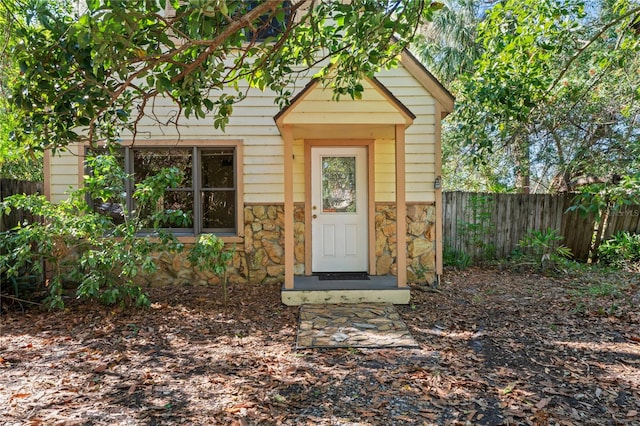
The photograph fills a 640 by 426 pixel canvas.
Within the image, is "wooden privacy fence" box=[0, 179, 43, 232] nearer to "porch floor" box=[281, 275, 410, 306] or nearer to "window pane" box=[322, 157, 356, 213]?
"porch floor" box=[281, 275, 410, 306]

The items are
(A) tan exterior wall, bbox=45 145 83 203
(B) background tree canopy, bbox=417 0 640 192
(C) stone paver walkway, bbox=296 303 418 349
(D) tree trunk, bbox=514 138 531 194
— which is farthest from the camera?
(D) tree trunk, bbox=514 138 531 194

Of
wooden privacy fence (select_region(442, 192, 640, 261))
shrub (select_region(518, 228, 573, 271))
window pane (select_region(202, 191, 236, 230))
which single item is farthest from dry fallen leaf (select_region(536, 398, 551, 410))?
wooden privacy fence (select_region(442, 192, 640, 261))

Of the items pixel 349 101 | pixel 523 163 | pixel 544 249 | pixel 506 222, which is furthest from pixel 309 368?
pixel 523 163

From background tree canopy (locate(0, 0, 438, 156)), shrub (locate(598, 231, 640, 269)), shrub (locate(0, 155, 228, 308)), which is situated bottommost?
shrub (locate(598, 231, 640, 269))

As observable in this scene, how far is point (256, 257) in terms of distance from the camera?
6.05 m

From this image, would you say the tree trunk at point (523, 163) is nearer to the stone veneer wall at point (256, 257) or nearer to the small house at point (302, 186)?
the small house at point (302, 186)

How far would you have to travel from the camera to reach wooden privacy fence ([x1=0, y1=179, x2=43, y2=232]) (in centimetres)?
521

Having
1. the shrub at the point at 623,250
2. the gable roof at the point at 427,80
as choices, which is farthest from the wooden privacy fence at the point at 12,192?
the shrub at the point at 623,250

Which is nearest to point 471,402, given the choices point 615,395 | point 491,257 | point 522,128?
point 615,395

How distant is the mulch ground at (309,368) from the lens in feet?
8.33

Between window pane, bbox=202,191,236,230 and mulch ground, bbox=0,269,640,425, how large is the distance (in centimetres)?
137

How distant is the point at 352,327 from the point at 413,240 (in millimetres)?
2329

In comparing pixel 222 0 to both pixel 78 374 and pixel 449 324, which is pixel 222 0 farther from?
pixel 449 324

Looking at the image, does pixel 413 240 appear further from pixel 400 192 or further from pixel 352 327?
pixel 352 327
